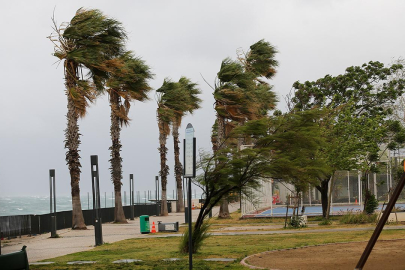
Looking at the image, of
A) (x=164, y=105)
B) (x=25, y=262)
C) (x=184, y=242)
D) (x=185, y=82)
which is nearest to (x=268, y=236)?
(x=184, y=242)

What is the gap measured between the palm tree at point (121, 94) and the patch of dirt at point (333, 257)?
68.7 feet

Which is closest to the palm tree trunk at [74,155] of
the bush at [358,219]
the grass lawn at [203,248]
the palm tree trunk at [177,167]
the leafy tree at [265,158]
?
the grass lawn at [203,248]

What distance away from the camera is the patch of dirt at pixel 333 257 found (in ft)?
46.6

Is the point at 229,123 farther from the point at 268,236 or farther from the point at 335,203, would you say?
the point at 268,236

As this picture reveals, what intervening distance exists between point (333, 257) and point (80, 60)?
20.8 metres

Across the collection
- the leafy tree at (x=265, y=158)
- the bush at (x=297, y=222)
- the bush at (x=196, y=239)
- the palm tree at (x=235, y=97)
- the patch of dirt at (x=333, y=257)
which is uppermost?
the palm tree at (x=235, y=97)

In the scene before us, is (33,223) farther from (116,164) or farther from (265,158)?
(265,158)

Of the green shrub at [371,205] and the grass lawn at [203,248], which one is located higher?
the green shrub at [371,205]

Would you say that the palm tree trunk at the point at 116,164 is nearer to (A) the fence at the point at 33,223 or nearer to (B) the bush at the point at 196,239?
(A) the fence at the point at 33,223

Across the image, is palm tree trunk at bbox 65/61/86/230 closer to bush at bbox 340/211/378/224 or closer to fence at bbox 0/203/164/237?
fence at bbox 0/203/164/237

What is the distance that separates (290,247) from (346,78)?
4220cm

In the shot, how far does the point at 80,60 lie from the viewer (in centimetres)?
3269

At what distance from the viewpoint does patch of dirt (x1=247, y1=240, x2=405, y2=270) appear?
14195mm

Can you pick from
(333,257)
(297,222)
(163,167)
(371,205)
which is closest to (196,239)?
(333,257)
